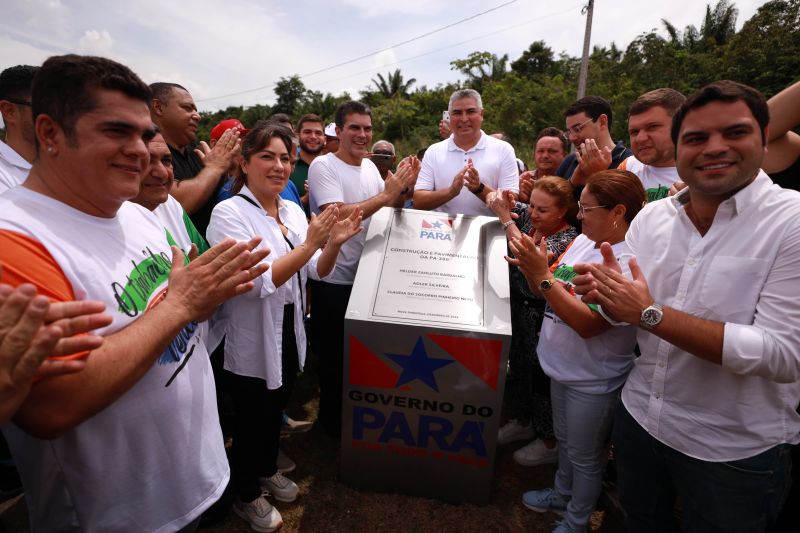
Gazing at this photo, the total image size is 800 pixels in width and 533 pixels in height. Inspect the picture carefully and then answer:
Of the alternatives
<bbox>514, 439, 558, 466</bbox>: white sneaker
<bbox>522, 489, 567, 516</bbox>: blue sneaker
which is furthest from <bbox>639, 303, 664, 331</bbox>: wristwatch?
<bbox>514, 439, 558, 466</bbox>: white sneaker

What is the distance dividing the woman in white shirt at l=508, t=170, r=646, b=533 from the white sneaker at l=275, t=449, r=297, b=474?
1745mm

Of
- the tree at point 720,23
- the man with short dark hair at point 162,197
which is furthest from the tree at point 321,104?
the man with short dark hair at point 162,197

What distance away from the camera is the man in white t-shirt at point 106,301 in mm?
1034

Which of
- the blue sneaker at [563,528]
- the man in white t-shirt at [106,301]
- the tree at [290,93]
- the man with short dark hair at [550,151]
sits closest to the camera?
the man in white t-shirt at [106,301]

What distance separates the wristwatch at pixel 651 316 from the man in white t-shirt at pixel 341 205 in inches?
75.2

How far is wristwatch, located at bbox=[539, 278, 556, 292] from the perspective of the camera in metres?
1.87

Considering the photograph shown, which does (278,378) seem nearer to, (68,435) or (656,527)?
(68,435)

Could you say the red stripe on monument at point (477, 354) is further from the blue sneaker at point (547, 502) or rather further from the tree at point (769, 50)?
the tree at point (769, 50)

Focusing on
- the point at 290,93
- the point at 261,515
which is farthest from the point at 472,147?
the point at 290,93

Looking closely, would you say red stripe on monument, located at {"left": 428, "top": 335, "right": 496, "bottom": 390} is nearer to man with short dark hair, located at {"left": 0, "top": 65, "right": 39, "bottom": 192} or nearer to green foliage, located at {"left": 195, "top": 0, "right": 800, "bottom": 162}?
man with short dark hair, located at {"left": 0, "top": 65, "right": 39, "bottom": 192}

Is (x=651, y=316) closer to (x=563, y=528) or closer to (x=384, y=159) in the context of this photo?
(x=563, y=528)

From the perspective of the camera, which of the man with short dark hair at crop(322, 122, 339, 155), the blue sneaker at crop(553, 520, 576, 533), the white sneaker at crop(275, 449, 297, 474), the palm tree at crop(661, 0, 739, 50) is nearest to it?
the blue sneaker at crop(553, 520, 576, 533)

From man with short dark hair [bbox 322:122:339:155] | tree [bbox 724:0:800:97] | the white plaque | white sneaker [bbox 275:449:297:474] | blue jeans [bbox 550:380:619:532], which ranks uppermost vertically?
tree [bbox 724:0:800:97]

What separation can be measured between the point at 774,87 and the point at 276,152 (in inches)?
709
